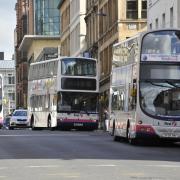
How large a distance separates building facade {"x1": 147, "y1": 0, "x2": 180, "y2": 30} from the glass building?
71.0 metres

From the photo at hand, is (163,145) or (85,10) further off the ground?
(85,10)

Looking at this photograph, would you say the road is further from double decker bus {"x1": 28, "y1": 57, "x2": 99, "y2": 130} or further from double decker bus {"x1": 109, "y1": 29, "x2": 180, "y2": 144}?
double decker bus {"x1": 28, "y1": 57, "x2": 99, "y2": 130}

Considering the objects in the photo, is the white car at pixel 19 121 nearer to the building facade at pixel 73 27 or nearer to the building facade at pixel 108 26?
the building facade at pixel 108 26

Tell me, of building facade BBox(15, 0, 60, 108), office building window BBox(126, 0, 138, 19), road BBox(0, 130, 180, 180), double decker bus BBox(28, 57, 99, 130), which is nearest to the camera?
road BBox(0, 130, 180, 180)

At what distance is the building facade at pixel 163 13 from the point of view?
4891 cm

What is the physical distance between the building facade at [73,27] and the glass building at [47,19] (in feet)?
54.4

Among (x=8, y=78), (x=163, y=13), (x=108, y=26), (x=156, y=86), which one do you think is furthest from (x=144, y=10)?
(x=8, y=78)

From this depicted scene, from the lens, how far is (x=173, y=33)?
29031 mm

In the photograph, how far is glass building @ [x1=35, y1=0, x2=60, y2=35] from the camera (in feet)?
422

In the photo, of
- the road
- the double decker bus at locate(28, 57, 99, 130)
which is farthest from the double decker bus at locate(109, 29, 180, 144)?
the double decker bus at locate(28, 57, 99, 130)

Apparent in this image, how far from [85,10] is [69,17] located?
1242 cm
